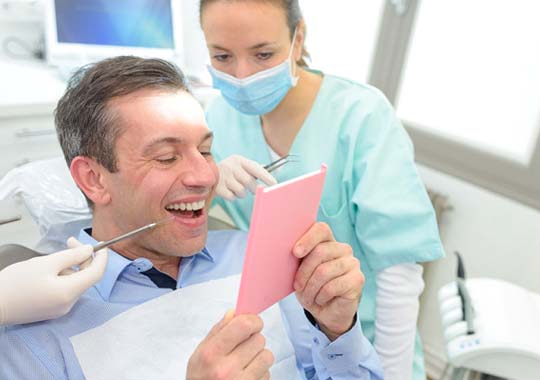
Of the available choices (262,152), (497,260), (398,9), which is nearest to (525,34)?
(398,9)

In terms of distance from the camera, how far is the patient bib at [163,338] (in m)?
0.91

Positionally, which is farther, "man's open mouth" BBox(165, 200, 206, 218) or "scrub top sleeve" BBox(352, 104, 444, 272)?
"scrub top sleeve" BBox(352, 104, 444, 272)

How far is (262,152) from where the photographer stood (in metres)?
1.43

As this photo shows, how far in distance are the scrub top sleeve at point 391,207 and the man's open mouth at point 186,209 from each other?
39 centimetres

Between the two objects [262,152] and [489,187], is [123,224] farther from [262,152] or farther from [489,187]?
[489,187]

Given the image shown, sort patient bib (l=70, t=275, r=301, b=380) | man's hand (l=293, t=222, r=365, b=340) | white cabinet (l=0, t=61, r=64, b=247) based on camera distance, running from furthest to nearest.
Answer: white cabinet (l=0, t=61, r=64, b=247) < patient bib (l=70, t=275, r=301, b=380) < man's hand (l=293, t=222, r=365, b=340)

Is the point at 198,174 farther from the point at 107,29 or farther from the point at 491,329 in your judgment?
the point at 107,29

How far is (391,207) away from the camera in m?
1.17

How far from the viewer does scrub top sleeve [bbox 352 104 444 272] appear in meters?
1.16

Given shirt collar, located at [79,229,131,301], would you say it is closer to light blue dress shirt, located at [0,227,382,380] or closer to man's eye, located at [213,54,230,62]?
light blue dress shirt, located at [0,227,382,380]

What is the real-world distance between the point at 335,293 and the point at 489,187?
4.52ft

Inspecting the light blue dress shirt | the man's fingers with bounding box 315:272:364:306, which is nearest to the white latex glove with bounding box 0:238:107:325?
the light blue dress shirt

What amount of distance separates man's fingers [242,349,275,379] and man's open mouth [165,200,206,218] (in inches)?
15.8

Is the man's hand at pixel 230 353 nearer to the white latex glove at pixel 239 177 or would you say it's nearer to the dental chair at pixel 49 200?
the white latex glove at pixel 239 177
